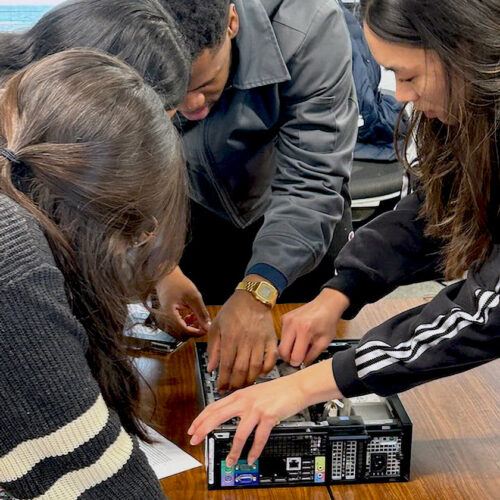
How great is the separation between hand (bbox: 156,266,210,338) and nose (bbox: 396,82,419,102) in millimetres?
577

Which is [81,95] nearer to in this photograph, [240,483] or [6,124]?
[6,124]

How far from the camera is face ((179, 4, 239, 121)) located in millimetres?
1345

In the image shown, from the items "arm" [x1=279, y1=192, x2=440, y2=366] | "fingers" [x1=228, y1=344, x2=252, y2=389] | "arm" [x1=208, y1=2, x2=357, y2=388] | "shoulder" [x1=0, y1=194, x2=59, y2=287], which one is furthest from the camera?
"arm" [x1=208, y1=2, x2=357, y2=388]

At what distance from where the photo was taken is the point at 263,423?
3.60 ft

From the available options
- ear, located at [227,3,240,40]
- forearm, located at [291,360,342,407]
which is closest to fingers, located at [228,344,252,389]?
forearm, located at [291,360,342,407]

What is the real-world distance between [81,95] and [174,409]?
1.99ft

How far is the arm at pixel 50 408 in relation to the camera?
0.75 m

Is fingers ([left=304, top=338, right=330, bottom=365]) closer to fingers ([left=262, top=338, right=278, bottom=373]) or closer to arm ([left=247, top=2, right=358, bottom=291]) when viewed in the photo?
fingers ([left=262, top=338, right=278, bottom=373])

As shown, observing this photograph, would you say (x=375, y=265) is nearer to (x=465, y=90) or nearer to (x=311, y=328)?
(x=311, y=328)

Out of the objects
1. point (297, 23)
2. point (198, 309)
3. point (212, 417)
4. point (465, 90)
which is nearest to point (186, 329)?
point (198, 309)

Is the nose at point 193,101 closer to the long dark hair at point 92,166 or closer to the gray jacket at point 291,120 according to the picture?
the gray jacket at point 291,120

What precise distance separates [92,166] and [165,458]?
0.51 metres

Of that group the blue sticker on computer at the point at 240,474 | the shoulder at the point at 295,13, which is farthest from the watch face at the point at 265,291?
the shoulder at the point at 295,13

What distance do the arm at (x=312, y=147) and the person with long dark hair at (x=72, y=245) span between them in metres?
0.56
